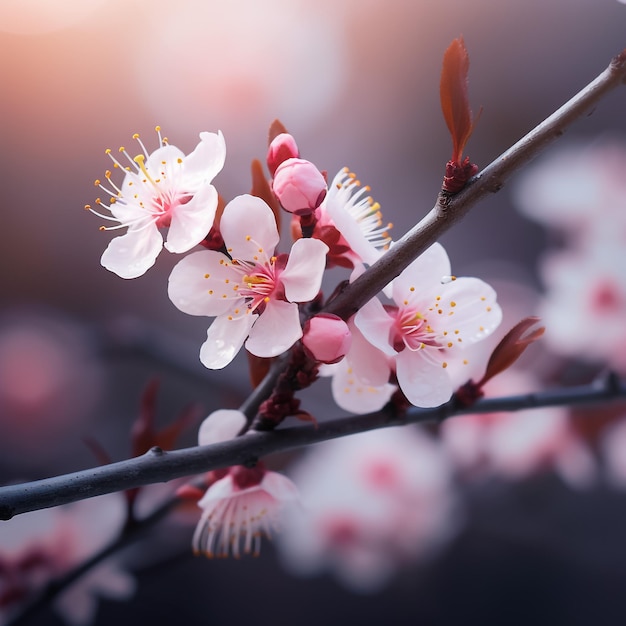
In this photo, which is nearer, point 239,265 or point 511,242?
point 239,265

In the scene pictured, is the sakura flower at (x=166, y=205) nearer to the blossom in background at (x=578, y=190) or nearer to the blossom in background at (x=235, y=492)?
the blossom in background at (x=235, y=492)

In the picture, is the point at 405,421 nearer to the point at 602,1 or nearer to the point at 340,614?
the point at 340,614

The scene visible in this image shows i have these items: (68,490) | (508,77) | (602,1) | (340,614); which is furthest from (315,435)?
(602,1)

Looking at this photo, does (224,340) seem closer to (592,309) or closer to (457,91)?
(457,91)

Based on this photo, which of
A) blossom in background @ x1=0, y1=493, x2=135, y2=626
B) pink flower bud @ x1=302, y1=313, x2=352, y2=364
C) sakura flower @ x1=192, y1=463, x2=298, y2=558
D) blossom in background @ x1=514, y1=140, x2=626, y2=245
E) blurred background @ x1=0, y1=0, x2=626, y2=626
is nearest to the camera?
pink flower bud @ x1=302, y1=313, x2=352, y2=364

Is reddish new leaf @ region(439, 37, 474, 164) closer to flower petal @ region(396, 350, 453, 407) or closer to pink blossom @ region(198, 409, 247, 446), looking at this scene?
flower petal @ region(396, 350, 453, 407)

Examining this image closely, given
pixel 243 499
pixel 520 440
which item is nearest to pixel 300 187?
pixel 243 499

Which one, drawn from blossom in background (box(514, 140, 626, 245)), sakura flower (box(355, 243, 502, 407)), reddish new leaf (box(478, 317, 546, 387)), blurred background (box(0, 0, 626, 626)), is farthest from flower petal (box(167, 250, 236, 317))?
blossom in background (box(514, 140, 626, 245))
